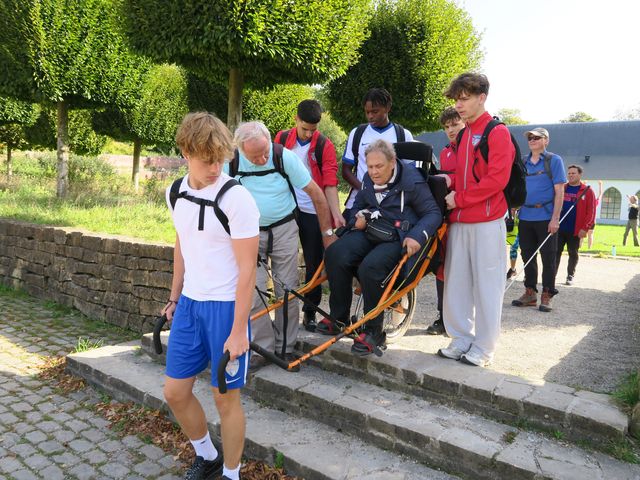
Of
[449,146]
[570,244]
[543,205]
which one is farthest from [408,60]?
[449,146]

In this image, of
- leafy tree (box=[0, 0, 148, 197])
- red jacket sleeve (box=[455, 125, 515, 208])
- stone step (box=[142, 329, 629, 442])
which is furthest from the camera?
leafy tree (box=[0, 0, 148, 197])

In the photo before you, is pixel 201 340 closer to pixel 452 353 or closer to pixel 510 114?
pixel 452 353

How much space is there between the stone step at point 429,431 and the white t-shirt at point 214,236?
1.40 m

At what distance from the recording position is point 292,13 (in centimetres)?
729

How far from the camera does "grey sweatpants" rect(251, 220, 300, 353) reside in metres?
4.11

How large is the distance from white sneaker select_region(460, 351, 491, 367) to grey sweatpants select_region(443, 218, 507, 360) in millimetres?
28

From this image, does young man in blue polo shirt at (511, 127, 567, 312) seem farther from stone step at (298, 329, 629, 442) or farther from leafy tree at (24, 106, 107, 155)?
leafy tree at (24, 106, 107, 155)

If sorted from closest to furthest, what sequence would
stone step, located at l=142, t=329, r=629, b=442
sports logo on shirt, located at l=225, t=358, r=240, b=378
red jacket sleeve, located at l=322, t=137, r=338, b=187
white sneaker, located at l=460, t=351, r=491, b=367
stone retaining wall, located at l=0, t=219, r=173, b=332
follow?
sports logo on shirt, located at l=225, t=358, r=240, b=378 → stone step, located at l=142, t=329, r=629, b=442 → white sneaker, located at l=460, t=351, r=491, b=367 → red jacket sleeve, located at l=322, t=137, r=338, b=187 → stone retaining wall, located at l=0, t=219, r=173, b=332

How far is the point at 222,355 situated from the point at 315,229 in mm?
2098

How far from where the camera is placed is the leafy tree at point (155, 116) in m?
18.8

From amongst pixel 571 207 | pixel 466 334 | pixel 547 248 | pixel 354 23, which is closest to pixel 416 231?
pixel 466 334

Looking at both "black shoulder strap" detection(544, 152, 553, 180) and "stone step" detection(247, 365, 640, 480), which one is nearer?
"stone step" detection(247, 365, 640, 480)

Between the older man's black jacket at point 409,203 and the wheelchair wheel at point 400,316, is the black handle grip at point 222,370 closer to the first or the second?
the older man's black jacket at point 409,203

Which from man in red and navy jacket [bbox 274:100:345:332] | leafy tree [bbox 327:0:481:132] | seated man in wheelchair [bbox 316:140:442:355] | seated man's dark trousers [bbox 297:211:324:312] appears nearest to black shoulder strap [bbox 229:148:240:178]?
man in red and navy jacket [bbox 274:100:345:332]
